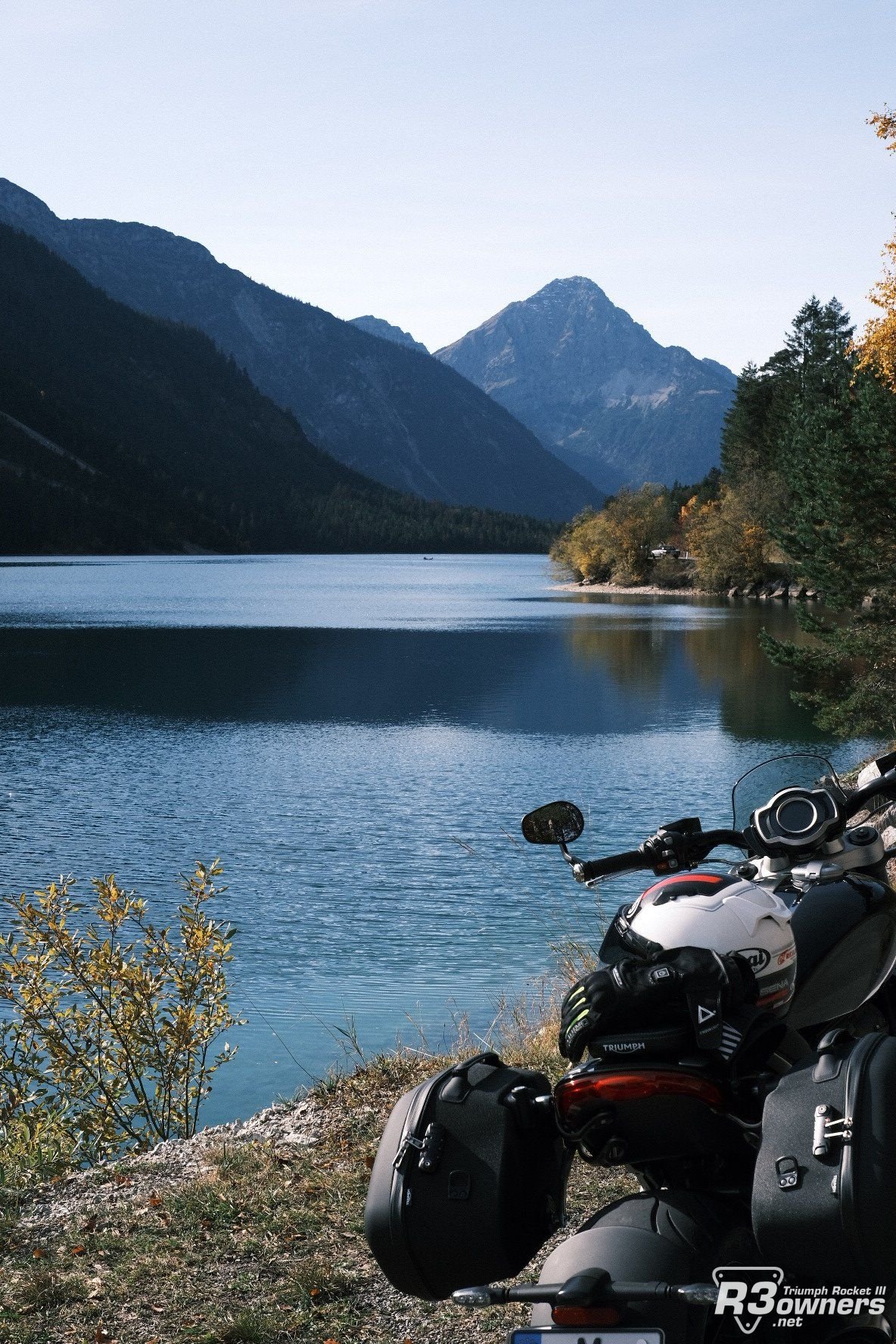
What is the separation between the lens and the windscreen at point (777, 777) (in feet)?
11.9

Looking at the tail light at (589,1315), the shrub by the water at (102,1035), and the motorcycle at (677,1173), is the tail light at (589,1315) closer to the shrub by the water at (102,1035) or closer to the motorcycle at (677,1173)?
the motorcycle at (677,1173)

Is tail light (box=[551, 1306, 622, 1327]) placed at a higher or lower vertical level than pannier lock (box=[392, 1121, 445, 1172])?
lower

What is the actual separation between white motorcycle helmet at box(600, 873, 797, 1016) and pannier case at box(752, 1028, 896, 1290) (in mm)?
264

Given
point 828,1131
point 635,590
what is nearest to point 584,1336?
point 828,1131

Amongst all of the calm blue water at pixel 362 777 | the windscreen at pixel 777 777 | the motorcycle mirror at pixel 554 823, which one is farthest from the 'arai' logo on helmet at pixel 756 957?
the calm blue water at pixel 362 777

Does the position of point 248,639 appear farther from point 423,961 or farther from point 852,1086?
point 852,1086

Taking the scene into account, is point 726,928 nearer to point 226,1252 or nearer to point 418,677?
point 226,1252

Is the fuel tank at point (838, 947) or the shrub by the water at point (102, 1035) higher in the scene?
the fuel tank at point (838, 947)

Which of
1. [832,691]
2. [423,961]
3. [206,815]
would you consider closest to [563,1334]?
[423,961]

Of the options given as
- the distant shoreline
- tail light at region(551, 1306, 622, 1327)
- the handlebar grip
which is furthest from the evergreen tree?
the distant shoreline

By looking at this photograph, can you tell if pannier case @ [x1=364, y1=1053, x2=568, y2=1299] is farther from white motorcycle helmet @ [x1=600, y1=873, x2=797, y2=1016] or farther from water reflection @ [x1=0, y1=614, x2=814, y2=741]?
water reflection @ [x1=0, y1=614, x2=814, y2=741]

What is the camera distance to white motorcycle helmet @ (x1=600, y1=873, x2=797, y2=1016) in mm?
2367

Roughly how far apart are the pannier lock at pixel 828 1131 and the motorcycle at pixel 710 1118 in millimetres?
152

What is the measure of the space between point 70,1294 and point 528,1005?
6.62 meters
